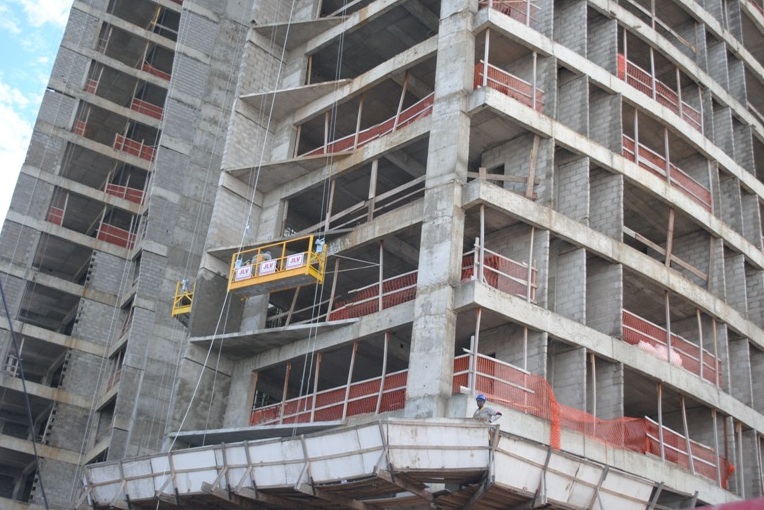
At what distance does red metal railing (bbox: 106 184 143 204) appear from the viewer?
51.0 meters

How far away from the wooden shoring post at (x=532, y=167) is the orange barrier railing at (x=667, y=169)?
461 centimetres

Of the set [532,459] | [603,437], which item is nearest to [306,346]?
[603,437]

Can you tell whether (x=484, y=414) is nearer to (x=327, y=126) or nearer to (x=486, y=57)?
(x=486, y=57)

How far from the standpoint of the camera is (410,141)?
1275 inches

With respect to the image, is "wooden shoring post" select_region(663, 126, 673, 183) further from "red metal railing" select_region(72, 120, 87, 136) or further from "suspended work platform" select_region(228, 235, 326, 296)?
"red metal railing" select_region(72, 120, 87, 136)

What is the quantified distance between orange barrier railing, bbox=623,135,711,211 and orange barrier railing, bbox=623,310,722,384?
5.48 metres

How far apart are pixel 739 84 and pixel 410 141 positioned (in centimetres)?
1731

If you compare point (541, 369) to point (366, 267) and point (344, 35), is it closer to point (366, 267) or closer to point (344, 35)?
point (366, 267)

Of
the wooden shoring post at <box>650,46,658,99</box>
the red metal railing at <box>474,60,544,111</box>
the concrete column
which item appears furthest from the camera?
the wooden shoring post at <box>650,46,658,99</box>

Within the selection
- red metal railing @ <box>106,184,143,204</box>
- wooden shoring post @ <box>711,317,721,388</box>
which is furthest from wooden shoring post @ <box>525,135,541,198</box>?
Result: red metal railing @ <box>106,184,143,204</box>

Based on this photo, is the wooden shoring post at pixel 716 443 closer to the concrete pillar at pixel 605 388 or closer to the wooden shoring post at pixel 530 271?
the concrete pillar at pixel 605 388

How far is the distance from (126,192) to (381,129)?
2043 centimetres

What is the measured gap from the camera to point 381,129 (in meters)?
35.0

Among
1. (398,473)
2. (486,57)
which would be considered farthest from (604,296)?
(398,473)
